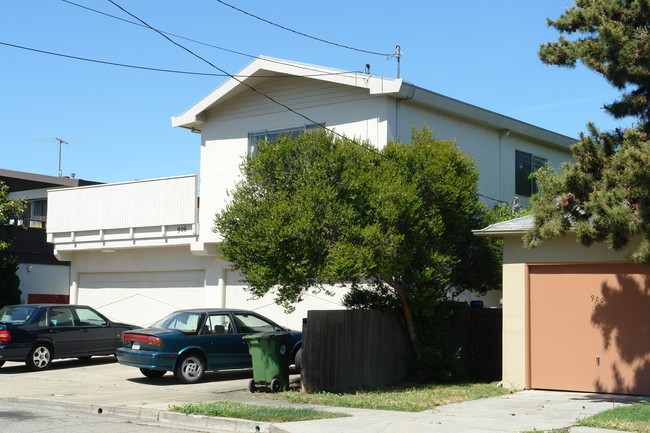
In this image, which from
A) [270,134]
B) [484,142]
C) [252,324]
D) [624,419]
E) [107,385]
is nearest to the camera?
[624,419]

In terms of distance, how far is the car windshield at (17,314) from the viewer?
18.5m

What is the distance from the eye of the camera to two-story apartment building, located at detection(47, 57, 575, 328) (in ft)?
67.8

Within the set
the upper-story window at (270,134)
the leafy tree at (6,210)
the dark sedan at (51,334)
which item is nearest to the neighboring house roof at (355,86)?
the upper-story window at (270,134)

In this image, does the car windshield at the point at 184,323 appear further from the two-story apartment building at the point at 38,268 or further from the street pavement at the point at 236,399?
the two-story apartment building at the point at 38,268

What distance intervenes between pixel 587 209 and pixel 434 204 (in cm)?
459

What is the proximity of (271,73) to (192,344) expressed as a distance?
879 centimetres

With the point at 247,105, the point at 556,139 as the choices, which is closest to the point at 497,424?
the point at 247,105

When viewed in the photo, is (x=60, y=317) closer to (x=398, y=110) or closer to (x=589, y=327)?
(x=398, y=110)

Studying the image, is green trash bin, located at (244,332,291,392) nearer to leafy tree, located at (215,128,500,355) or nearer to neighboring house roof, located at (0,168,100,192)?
leafy tree, located at (215,128,500,355)

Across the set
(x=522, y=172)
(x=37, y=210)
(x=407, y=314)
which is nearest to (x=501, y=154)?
(x=522, y=172)

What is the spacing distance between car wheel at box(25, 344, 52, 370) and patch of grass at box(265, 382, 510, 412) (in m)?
7.01

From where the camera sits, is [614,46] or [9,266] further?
[9,266]

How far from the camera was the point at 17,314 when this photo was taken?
18.7m

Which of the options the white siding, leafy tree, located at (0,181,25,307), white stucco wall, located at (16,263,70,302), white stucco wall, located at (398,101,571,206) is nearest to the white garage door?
the white siding
